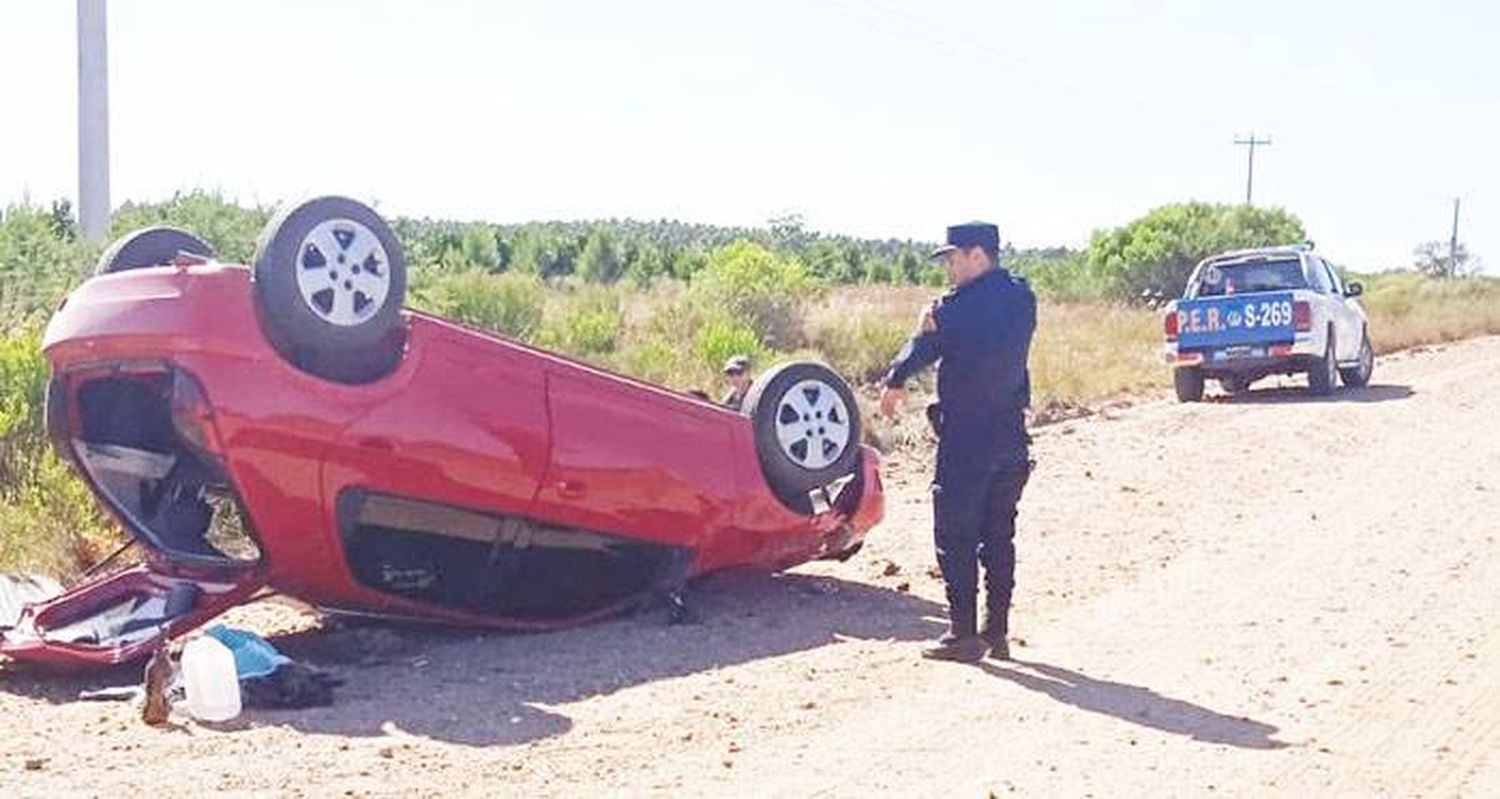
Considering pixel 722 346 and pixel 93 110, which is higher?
pixel 93 110

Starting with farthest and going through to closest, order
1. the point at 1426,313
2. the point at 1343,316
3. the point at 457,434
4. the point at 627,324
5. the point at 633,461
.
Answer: the point at 1426,313, the point at 627,324, the point at 1343,316, the point at 633,461, the point at 457,434

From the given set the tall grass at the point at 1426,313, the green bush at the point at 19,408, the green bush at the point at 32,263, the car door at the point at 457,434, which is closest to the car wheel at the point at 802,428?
the car door at the point at 457,434

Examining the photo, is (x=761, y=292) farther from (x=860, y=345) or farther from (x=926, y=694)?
(x=926, y=694)

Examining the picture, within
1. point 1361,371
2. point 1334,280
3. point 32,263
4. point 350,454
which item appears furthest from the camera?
point 1361,371

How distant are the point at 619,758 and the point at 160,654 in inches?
69.3

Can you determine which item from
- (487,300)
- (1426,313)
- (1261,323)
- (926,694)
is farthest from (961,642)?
(1426,313)

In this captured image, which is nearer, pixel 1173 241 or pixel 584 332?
pixel 584 332

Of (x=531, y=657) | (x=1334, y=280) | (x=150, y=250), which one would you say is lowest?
(x=531, y=657)

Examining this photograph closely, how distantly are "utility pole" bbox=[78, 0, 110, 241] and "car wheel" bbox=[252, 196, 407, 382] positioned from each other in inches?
625

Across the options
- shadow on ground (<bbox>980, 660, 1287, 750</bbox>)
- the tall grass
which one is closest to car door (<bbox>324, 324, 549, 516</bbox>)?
shadow on ground (<bbox>980, 660, 1287, 750</bbox>)

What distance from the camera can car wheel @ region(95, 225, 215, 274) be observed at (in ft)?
27.9

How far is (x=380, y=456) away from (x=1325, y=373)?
57.4ft

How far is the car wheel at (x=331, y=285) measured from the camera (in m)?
7.57

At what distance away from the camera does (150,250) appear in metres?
8.62
